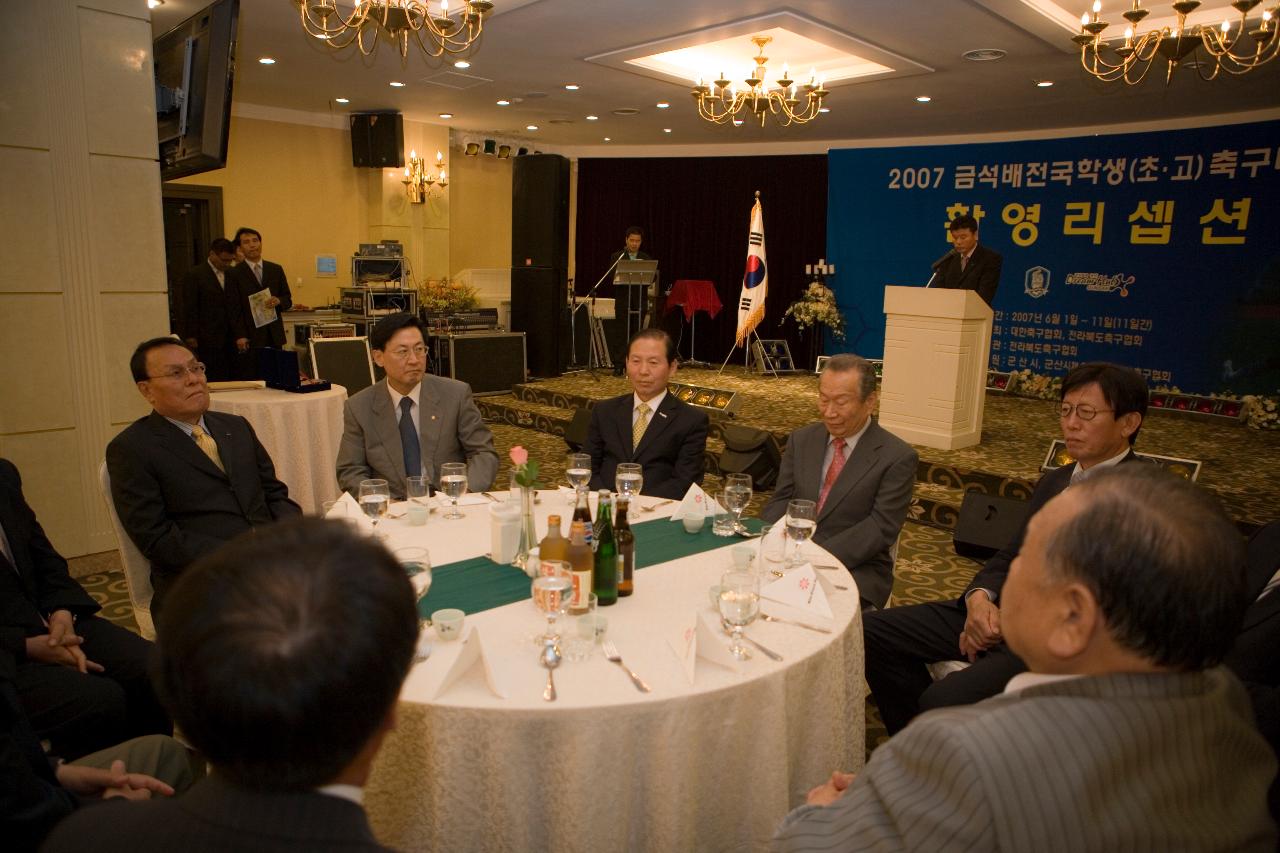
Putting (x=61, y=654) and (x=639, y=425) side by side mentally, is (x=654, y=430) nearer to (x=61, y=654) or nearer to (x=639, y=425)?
(x=639, y=425)

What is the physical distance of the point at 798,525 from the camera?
2234mm

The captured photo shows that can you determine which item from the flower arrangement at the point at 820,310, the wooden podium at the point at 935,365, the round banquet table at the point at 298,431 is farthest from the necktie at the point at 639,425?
the flower arrangement at the point at 820,310

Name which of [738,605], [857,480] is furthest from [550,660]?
[857,480]

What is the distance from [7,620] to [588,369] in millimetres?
8304

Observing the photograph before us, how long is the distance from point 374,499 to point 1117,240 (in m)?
9.23

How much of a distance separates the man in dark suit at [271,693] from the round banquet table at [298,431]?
391 centimetres

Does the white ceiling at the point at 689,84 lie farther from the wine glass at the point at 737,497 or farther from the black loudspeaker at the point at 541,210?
the wine glass at the point at 737,497

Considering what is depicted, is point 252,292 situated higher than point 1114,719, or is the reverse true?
point 252,292

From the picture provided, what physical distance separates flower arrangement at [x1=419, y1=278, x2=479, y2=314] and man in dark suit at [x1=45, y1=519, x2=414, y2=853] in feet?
28.3

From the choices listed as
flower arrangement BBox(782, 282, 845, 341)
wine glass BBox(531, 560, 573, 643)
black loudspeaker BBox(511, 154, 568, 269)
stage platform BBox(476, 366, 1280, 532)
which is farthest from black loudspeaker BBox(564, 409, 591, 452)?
flower arrangement BBox(782, 282, 845, 341)

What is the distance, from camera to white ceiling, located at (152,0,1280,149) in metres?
5.70

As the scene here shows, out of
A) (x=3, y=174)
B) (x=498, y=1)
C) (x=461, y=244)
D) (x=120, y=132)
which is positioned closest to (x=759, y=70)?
(x=498, y=1)

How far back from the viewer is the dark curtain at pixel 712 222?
38.9 feet

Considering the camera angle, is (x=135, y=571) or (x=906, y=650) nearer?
(x=906, y=650)
